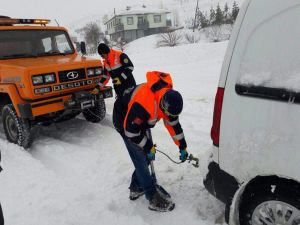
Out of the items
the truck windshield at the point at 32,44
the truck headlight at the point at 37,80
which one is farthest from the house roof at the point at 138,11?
the truck headlight at the point at 37,80

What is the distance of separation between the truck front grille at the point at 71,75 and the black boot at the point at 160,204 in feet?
9.64

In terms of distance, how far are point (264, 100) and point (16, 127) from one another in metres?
4.68

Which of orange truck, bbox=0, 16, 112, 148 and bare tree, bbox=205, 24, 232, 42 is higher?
orange truck, bbox=0, 16, 112, 148

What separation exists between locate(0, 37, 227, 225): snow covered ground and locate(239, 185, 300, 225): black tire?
0.56 meters

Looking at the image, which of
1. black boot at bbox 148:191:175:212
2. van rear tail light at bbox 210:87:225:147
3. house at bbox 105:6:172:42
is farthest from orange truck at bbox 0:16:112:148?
house at bbox 105:6:172:42

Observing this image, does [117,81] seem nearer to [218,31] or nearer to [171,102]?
[171,102]

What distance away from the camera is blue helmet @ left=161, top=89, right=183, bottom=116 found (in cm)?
291

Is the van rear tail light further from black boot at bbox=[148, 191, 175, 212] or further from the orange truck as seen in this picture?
the orange truck

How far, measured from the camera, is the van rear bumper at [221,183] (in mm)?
2680

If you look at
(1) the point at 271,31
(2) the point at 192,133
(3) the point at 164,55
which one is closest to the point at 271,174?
(1) the point at 271,31

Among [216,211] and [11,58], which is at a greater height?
[11,58]

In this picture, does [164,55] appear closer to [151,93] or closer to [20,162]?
[20,162]

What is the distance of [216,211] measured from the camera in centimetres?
340

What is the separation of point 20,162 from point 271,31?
426 centimetres
